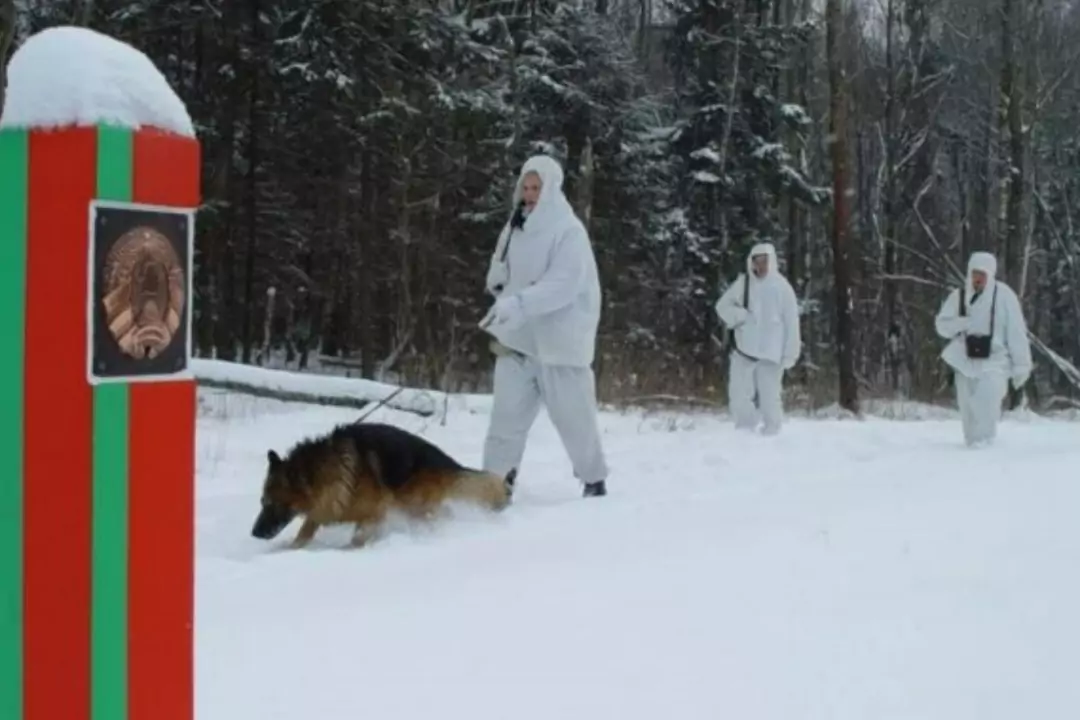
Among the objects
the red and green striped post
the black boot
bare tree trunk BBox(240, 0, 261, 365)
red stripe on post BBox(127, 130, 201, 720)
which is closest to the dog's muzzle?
the black boot

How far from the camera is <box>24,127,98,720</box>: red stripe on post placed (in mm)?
1862

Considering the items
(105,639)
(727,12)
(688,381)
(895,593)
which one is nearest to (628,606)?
(895,593)

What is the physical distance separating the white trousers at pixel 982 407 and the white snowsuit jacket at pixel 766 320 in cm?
196

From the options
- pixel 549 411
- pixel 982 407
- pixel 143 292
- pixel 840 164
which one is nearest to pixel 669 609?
pixel 143 292

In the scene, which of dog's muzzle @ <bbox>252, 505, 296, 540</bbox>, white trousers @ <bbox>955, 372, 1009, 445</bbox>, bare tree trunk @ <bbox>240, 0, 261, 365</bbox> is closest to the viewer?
dog's muzzle @ <bbox>252, 505, 296, 540</bbox>

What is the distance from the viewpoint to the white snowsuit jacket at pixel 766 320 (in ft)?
45.1

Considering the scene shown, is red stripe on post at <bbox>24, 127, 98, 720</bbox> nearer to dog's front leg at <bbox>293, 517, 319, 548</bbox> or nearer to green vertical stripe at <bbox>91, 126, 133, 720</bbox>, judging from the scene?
green vertical stripe at <bbox>91, 126, 133, 720</bbox>

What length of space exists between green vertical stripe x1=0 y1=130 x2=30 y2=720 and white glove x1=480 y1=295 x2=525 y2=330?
5683 millimetres

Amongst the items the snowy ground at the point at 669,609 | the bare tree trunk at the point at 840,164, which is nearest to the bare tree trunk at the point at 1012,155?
the bare tree trunk at the point at 840,164

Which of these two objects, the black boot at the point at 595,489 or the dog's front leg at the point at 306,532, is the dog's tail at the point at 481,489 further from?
the black boot at the point at 595,489

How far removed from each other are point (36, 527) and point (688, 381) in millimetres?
18469

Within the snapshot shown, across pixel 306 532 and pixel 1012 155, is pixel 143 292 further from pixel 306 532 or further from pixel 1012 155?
pixel 1012 155

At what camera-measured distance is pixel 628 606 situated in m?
4.69

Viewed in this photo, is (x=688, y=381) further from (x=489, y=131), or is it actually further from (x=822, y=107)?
(x=822, y=107)
